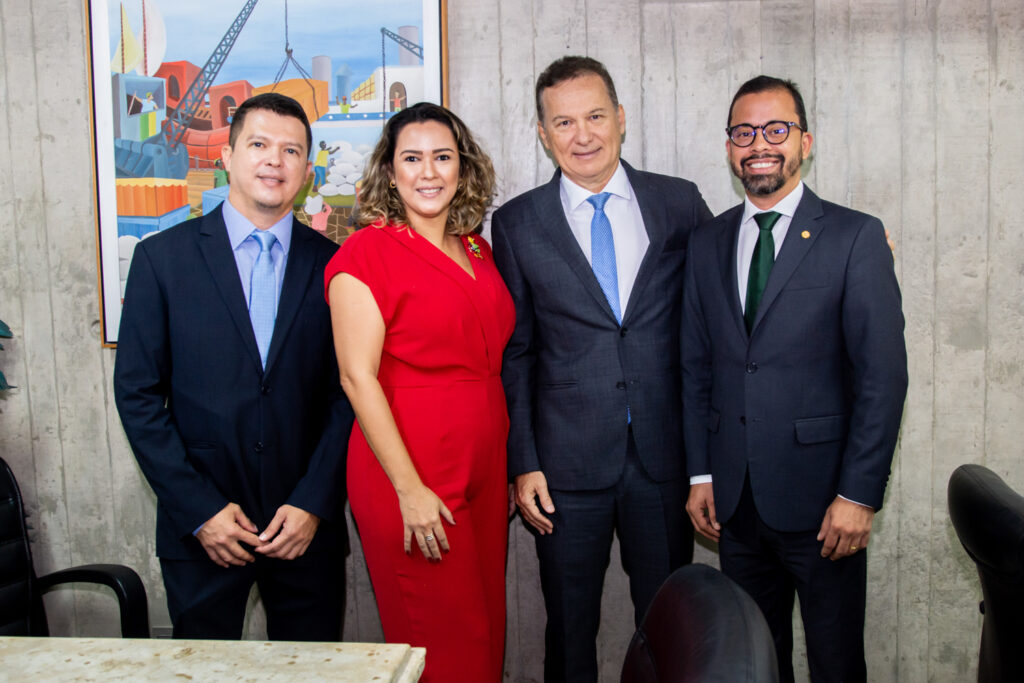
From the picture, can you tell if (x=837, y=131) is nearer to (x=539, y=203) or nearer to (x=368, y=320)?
(x=539, y=203)

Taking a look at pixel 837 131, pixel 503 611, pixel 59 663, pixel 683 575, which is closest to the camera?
pixel 683 575

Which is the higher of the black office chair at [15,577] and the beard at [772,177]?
the beard at [772,177]

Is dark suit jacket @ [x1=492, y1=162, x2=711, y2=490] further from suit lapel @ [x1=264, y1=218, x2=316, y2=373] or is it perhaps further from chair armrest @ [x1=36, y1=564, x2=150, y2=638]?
chair armrest @ [x1=36, y1=564, x2=150, y2=638]

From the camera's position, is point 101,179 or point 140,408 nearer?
point 140,408

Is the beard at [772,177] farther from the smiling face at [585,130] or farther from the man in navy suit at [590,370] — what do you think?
the smiling face at [585,130]

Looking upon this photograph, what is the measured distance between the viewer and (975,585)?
2734mm

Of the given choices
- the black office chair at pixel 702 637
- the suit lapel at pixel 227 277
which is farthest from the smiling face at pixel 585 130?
the black office chair at pixel 702 637

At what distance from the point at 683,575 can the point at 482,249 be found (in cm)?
132

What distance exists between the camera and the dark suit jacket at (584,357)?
2135mm

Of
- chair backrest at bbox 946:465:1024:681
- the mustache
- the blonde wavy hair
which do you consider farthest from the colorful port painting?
chair backrest at bbox 946:465:1024:681

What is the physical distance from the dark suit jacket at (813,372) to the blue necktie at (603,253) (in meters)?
0.27

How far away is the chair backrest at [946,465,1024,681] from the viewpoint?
132 cm

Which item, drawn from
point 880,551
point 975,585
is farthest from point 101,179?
point 975,585

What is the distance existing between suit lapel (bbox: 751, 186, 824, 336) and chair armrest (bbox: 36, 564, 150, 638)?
1696mm
